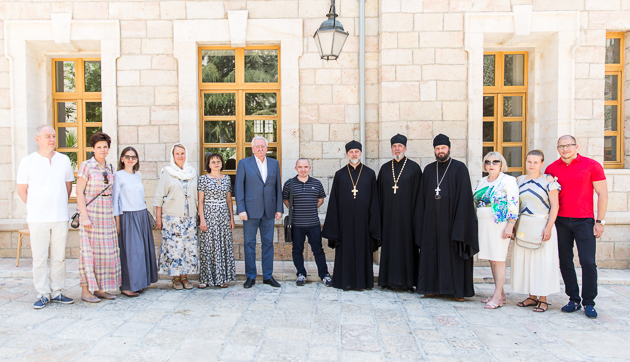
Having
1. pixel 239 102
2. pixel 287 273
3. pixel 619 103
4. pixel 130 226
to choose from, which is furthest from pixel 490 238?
pixel 239 102

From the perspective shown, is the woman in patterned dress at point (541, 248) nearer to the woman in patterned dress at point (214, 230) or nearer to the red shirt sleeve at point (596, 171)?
the red shirt sleeve at point (596, 171)

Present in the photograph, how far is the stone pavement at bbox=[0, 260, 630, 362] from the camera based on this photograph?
3.13 metres

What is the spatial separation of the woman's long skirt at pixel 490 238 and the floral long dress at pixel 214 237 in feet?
9.15

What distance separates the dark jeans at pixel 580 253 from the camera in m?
4.09

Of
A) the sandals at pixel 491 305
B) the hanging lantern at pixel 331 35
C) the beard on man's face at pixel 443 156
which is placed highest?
the hanging lantern at pixel 331 35

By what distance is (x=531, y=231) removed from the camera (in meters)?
4.13

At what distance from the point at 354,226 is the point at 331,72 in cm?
235

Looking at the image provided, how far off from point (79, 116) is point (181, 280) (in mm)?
3319

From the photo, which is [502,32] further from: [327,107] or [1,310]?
[1,310]

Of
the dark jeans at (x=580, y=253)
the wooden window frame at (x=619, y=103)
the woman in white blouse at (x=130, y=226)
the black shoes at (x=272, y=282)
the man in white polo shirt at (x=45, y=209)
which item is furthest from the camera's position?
the wooden window frame at (x=619, y=103)

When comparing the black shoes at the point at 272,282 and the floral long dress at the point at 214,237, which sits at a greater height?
the floral long dress at the point at 214,237

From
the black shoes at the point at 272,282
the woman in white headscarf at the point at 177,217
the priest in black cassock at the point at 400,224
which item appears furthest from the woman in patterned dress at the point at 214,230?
the priest in black cassock at the point at 400,224

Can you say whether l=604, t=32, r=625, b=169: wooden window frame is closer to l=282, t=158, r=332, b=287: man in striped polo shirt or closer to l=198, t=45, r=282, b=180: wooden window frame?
l=282, t=158, r=332, b=287: man in striped polo shirt

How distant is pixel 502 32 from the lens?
5.86 metres
